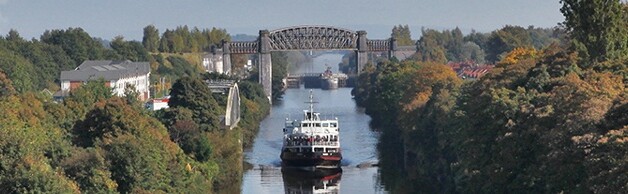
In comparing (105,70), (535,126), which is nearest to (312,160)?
(535,126)

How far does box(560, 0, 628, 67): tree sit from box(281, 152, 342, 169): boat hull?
742 inches

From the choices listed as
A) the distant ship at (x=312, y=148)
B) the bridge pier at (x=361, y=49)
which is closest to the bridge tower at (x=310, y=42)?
the bridge pier at (x=361, y=49)

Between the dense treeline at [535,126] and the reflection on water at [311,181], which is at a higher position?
the dense treeline at [535,126]

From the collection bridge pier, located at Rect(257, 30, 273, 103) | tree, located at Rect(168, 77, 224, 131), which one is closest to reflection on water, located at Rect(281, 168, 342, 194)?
tree, located at Rect(168, 77, 224, 131)

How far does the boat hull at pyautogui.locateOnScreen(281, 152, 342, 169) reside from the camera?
2736 inches

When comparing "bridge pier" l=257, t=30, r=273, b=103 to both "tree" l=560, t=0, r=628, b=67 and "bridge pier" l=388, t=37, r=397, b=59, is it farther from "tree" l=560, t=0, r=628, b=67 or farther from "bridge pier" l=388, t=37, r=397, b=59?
"tree" l=560, t=0, r=628, b=67

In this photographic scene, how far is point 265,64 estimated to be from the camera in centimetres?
14500

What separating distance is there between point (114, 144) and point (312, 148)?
27.5 meters

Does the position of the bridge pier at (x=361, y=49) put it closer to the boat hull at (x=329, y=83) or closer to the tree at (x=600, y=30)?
the boat hull at (x=329, y=83)

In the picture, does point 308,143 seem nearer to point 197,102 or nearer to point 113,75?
point 197,102

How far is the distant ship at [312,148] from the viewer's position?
69625 mm

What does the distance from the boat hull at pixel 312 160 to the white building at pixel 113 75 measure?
2900cm

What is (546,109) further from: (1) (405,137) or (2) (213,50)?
(2) (213,50)

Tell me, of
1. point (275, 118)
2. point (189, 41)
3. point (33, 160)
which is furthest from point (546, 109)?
point (189, 41)
